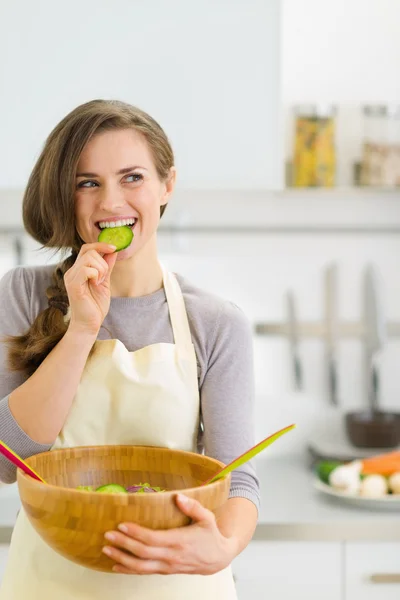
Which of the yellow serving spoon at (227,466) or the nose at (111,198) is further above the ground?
the nose at (111,198)

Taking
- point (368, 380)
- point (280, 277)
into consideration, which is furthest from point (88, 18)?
point (368, 380)

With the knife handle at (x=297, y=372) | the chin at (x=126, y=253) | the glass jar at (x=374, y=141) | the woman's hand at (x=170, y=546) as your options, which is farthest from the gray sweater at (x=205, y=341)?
the knife handle at (x=297, y=372)

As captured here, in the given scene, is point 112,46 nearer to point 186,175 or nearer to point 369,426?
point 186,175

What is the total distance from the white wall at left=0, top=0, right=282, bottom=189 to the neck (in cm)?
62

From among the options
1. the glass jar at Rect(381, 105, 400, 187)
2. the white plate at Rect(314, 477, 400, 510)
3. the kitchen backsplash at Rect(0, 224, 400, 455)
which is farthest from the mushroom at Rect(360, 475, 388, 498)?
the glass jar at Rect(381, 105, 400, 187)

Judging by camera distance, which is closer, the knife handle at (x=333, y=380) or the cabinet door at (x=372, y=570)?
the cabinet door at (x=372, y=570)

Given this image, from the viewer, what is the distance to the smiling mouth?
115 cm

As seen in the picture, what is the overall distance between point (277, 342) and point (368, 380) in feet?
0.89

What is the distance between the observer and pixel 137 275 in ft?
4.23

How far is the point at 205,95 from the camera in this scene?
6.15ft

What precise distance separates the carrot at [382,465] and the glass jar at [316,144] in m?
0.68

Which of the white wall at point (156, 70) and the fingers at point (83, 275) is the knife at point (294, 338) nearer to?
the white wall at point (156, 70)

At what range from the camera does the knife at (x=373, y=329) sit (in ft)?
7.37

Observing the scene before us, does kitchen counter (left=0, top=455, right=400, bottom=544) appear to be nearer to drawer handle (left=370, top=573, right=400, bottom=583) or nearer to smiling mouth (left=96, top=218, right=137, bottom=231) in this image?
drawer handle (left=370, top=573, right=400, bottom=583)
